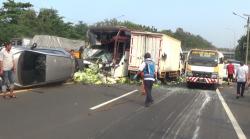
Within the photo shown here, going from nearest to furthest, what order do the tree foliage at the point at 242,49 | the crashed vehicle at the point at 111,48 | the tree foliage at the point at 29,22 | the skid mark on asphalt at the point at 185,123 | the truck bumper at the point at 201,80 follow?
the skid mark on asphalt at the point at 185,123, the truck bumper at the point at 201,80, the crashed vehicle at the point at 111,48, the tree foliage at the point at 29,22, the tree foliage at the point at 242,49

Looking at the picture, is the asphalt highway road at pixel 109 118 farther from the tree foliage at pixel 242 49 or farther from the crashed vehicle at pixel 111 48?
the tree foliage at pixel 242 49

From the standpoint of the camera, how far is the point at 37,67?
23609mm

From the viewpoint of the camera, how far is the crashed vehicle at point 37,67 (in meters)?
22.1

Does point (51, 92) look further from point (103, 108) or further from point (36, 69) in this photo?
point (103, 108)

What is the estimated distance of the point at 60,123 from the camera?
13.3 metres

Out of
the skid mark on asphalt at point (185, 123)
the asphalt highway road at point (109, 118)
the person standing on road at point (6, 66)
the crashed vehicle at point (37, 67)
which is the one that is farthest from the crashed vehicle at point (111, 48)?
the person standing on road at point (6, 66)

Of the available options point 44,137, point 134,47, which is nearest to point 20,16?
point 134,47

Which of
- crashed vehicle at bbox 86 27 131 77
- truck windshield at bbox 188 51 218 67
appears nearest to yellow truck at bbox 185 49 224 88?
truck windshield at bbox 188 51 218 67

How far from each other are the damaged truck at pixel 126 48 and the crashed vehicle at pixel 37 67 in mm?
8148

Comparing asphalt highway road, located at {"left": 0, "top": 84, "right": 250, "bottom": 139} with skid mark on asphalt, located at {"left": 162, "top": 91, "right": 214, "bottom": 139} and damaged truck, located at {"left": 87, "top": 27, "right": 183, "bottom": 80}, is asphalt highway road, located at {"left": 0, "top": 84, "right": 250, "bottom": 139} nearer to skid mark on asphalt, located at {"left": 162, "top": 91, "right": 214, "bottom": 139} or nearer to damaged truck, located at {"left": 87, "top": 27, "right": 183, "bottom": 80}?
skid mark on asphalt, located at {"left": 162, "top": 91, "right": 214, "bottom": 139}

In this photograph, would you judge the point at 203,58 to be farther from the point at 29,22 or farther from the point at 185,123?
the point at 29,22

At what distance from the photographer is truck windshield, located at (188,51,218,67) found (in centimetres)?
3381

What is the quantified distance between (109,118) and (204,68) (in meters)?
19.6

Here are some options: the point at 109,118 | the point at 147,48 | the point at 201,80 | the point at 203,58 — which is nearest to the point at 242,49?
the point at 203,58
